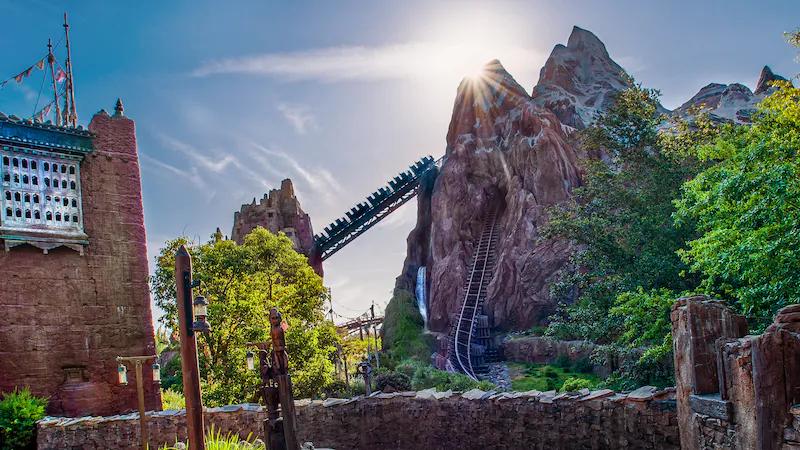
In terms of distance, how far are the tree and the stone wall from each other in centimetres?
554

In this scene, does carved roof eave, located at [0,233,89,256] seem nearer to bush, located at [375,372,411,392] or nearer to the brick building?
the brick building

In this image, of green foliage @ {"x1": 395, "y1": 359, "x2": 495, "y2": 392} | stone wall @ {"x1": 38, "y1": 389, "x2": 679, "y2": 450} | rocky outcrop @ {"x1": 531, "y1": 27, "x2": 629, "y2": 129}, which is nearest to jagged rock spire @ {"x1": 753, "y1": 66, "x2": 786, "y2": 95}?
rocky outcrop @ {"x1": 531, "y1": 27, "x2": 629, "y2": 129}

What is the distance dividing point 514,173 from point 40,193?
26.5m

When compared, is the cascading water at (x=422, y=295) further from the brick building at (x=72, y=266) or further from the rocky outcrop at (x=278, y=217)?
the brick building at (x=72, y=266)

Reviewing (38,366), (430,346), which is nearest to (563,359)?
(430,346)

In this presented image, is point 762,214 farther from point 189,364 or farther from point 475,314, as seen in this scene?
point 475,314

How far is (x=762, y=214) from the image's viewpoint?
11844mm

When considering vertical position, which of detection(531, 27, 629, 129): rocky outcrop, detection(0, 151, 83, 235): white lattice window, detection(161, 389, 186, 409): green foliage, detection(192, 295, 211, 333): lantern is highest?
detection(531, 27, 629, 129): rocky outcrop

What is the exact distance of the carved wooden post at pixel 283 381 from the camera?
9.25 metres

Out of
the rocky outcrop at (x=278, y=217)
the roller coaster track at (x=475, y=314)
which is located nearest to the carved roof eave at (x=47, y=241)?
the roller coaster track at (x=475, y=314)

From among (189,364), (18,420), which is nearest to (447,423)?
(189,364)

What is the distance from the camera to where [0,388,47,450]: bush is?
15.2m

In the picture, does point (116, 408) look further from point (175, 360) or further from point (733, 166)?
point (733, 166)

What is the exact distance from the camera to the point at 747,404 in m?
6.77
